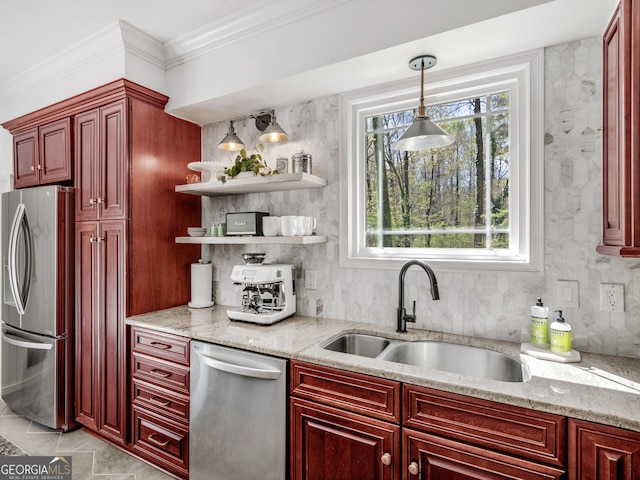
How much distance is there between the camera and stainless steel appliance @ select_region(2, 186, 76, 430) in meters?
2.45

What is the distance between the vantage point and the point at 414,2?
5.28 feet

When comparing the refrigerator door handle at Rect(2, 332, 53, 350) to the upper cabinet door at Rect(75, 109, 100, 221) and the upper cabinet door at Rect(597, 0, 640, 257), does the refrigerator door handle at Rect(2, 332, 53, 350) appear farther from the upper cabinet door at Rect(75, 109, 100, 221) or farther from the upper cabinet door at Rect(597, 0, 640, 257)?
the upper cabinet door at Rect(597, 0, 640, 257)

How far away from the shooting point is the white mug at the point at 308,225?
2172 mm

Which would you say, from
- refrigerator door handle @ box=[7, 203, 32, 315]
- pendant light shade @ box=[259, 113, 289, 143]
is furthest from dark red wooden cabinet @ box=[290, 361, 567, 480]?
refrigerator door handle @ box=[7, 203, 32, 315]

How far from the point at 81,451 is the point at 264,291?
1621 millimetres

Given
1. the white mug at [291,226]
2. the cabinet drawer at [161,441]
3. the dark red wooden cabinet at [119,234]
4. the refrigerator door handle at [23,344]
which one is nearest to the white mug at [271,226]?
the white mug at [291,226]

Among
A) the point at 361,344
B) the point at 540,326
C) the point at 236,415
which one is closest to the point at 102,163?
the point at 236,415

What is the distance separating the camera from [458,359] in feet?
5.82

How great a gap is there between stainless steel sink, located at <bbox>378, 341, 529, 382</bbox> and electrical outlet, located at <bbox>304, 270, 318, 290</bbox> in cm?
72

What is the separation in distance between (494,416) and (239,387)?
113cm

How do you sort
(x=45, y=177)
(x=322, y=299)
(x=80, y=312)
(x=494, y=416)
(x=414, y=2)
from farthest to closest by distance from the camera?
(x=45, y=177) < (x=80, y=312) < (x=322, y=299) < (x=414, y=2) < (x=494, y=416)

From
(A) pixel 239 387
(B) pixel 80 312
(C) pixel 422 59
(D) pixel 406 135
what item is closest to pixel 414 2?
(C) pixel 422 59

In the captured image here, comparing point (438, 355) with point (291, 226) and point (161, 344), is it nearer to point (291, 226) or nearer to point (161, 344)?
point (291, 226)

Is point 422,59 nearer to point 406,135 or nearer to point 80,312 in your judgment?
point 406,135
